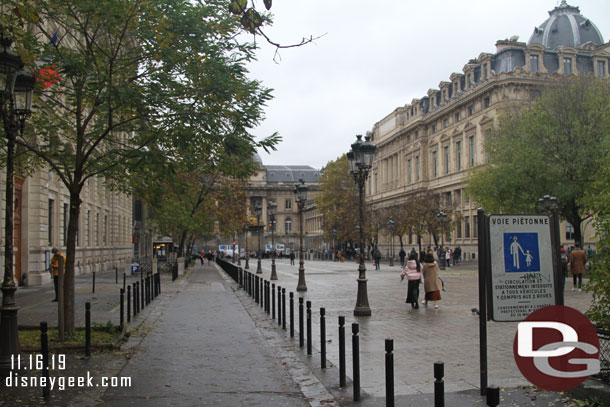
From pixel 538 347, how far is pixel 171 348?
6.70m

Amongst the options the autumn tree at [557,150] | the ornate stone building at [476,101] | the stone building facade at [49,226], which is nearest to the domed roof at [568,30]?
the ornate stone building at [476,101]

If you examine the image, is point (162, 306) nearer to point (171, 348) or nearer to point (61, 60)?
point (171, 348)

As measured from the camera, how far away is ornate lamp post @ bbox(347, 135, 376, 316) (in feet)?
52.2

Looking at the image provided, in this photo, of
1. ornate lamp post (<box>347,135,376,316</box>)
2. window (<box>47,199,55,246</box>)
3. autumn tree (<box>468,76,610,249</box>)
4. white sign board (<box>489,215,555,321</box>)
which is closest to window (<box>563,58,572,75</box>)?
autumn tree (<box>468,76,610,249</box>)

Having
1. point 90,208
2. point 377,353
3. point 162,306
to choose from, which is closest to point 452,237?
point 90,208

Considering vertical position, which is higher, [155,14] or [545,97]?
[545,97]

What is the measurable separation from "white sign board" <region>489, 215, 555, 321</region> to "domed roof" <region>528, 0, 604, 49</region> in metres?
64.2

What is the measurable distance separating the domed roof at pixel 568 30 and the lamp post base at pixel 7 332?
65536 mm

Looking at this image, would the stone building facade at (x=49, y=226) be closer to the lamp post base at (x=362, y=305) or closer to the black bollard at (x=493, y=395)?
the lamp post base at (x=362, y=305)

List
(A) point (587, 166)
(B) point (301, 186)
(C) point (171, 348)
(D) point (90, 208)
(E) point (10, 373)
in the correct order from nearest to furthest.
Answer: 1. (E) point (10, 373)
2. (C) point (171, 348)
3. (B) point (301, 186)
4. (A) point (587, 166)
5. (D) point (90, 208)

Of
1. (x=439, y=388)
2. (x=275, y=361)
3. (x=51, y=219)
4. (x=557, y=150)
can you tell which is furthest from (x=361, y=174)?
(x=557, y=150)

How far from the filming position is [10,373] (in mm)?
8320

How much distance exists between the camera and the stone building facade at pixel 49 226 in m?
26.7

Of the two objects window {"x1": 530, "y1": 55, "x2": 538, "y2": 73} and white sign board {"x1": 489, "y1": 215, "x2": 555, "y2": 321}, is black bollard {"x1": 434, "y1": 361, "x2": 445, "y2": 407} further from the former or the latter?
window {"x1": 530, "y1": 55, "x2": 538, "y2": 73}
